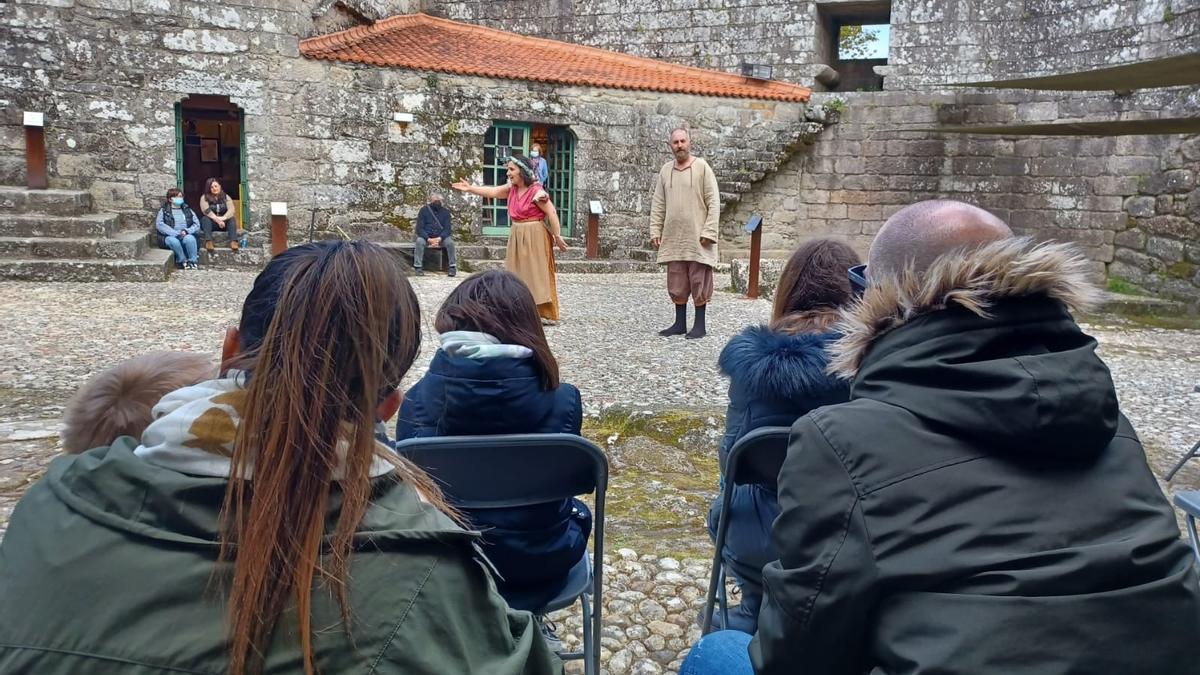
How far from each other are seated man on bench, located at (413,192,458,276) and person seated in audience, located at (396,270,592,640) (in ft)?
30.9

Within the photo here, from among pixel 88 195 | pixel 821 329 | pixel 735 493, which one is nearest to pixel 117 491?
pixel 735 493

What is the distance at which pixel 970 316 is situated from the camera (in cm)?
119

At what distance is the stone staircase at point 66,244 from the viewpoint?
9.32 metres

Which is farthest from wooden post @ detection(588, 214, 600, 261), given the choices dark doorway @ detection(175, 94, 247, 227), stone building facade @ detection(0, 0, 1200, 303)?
dark doorway @ detection(175, 94, 247, 227)

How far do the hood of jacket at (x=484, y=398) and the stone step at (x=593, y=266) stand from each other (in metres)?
9.98

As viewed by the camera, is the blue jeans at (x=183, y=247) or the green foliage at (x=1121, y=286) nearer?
the blue jeans at (x=183, y=247)

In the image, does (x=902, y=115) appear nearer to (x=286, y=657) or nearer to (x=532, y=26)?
(x=532, y=26)

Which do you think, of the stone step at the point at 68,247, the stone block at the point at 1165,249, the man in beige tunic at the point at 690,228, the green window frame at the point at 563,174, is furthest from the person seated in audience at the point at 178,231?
the stone block at the point at 1165,249

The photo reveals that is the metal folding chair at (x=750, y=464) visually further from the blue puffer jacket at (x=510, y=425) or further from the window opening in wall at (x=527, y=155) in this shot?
the window opening in wall at (x=527, y=155)

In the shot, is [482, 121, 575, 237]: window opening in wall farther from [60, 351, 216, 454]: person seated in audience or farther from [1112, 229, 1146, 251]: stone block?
[60, 351, 216, 454]: person seated in audience

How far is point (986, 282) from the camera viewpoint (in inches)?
46.7

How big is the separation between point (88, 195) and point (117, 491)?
1160 cm

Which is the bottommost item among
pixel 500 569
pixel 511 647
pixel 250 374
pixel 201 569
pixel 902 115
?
pixel 500 569

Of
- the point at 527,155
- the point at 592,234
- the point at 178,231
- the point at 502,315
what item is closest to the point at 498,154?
the point at 527,155
